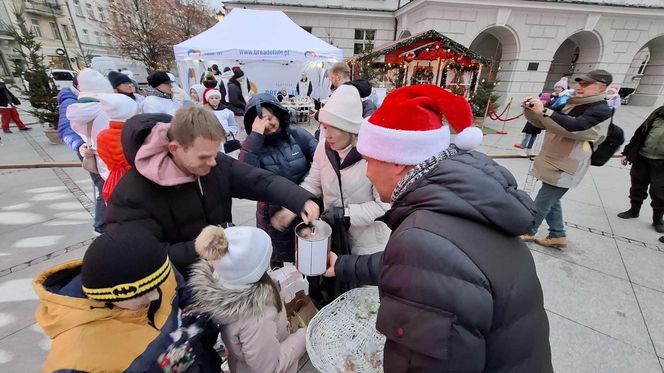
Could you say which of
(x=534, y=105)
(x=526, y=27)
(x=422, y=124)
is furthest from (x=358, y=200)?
(x=526, y=27)

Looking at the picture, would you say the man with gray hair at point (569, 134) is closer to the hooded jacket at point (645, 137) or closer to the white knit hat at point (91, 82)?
the hooded jacket at point (645, 137)

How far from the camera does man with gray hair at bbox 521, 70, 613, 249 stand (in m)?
3.06

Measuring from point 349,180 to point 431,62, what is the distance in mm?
10236

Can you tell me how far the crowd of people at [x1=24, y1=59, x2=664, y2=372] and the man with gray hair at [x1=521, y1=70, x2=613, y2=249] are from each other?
2096mm

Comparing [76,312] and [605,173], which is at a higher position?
[76,312]

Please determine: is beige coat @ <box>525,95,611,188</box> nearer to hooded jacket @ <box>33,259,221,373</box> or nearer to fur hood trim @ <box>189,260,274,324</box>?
fur hood trim @ <box>189,260,274,324</box>

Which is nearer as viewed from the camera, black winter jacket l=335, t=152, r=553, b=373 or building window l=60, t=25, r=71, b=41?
black winter jacket l=335, t=152, r=553, b=373

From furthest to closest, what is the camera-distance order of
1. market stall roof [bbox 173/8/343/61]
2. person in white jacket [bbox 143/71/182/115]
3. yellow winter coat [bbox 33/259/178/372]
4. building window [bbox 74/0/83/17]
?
building window [bbox 74/0/83/17], market stall roof [bbox 173/8/343/61], person in white jacket [bbox 143/71/182/115], yellow winter coat [bbox 33/259/178/372]

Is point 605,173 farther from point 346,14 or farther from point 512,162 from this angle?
point 346,14

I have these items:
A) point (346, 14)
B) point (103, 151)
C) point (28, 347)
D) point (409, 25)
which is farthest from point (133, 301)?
point (346, 14)

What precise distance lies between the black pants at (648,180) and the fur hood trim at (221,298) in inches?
227

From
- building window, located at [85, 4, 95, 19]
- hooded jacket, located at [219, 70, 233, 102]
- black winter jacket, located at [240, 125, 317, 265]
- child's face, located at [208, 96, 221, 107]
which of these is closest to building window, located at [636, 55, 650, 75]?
hooded jacket, located at [219, 70, 233, 102]

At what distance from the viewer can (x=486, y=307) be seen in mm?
824

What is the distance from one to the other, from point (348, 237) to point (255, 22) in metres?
9.97
